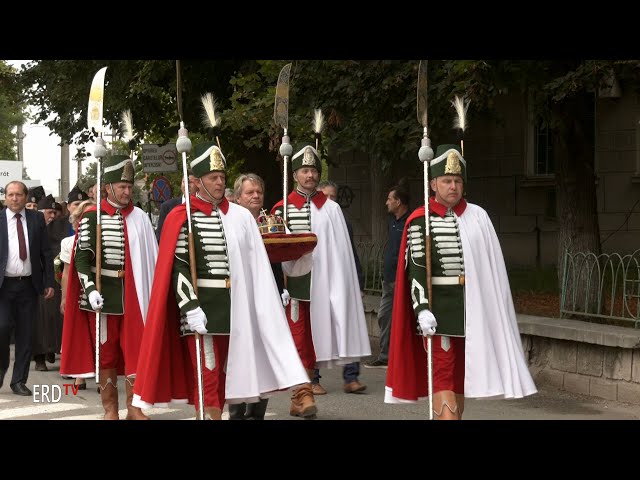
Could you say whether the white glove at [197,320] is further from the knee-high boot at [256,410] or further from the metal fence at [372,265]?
the metal fence at [372,265]

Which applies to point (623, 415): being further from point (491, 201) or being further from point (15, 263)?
point (491, 201)

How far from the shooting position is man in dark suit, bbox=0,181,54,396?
12.7 metres

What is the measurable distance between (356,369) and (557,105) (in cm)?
419

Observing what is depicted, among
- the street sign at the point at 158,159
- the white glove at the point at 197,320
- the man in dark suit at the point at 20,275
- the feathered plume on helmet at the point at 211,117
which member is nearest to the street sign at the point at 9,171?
the street sign at the point at 158,159

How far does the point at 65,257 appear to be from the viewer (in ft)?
45.1

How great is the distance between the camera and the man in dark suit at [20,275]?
41.7 ft

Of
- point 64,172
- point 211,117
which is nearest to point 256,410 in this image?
point 211,117

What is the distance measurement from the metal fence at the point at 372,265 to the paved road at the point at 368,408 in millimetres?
5117

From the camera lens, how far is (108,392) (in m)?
10.2

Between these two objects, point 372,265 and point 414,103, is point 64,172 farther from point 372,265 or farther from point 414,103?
point 414,103

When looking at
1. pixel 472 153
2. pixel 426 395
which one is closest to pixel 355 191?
pixel 472 153

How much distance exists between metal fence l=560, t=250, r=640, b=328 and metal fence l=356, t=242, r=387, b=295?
4.66 m

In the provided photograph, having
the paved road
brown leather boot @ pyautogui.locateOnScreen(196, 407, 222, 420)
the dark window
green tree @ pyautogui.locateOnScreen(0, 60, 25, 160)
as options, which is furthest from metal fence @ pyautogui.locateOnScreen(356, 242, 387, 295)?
green tree @ pyautogui.locateOnScreen(0, 60, 25, 160)

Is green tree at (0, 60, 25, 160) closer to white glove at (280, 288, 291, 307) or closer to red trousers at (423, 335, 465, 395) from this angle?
white glove at (280, 288, 291, 307)
